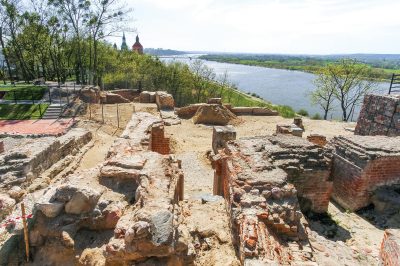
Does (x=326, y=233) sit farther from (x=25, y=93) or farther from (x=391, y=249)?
(x=25, y=93)

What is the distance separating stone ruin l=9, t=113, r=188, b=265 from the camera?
4.20m

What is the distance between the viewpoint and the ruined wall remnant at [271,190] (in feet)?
15.5

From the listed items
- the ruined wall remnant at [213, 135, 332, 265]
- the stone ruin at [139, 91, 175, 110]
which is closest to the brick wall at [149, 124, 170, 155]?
the ruined wall remnant at [213, 135, 332, 265]

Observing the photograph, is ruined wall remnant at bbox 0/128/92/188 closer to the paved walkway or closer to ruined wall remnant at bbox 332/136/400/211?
the paved walkway

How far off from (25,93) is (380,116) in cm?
2121

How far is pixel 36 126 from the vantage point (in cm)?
1555

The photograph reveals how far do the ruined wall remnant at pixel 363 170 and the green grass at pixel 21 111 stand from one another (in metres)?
15.8

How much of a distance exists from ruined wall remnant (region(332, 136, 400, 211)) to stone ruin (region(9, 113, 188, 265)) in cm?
499

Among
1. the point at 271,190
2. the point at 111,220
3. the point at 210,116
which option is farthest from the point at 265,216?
the point at 210,116

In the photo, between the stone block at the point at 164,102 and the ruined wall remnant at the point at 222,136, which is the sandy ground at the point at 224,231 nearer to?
the ruined wall remnant at the point at 222,136

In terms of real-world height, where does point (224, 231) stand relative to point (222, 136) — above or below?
above

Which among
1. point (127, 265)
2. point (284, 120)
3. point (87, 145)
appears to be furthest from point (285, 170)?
point (284, 120)

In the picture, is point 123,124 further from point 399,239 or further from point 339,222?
point 399,239

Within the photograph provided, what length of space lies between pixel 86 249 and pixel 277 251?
299cm
